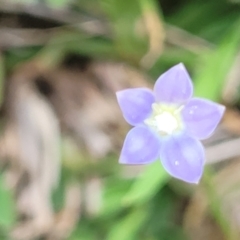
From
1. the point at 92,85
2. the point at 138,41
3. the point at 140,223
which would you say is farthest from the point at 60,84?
the point at 140,223

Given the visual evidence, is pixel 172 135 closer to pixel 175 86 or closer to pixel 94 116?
pixel 175 86

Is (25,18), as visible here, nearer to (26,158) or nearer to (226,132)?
(26,158)

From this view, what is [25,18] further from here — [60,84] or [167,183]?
[167,183]

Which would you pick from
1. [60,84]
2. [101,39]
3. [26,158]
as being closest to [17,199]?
[26,158]

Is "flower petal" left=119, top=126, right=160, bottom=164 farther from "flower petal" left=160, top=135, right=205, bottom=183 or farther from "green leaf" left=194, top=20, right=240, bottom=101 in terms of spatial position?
"green leaf" left=194, top=20, right=240, bottom=101

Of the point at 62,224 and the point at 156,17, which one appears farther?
the point at 62,224

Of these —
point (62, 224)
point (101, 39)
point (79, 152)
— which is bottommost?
point (62, 224)

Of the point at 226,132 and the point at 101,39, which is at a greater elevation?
the point at 101,39
